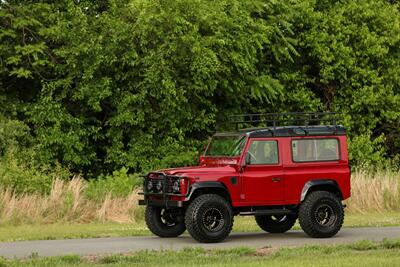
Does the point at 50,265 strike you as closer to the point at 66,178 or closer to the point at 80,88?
the point at 66,178

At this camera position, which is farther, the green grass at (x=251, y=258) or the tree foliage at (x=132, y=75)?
the tree foliage at (x=132, y=75)

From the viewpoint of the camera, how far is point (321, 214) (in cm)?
1786

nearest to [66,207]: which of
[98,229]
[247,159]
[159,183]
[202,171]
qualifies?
[98,229]

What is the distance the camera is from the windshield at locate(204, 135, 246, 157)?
57.9 feet

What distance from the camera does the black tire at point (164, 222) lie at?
18169 mm

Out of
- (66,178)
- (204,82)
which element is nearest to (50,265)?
(66,178)

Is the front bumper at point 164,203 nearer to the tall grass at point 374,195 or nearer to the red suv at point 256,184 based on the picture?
Answer: the red suv at point 256,184

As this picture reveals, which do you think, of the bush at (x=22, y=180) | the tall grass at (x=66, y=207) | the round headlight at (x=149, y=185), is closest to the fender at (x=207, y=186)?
the round headlight at (x=149, y=185)

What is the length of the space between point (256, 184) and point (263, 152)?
2.22 feet

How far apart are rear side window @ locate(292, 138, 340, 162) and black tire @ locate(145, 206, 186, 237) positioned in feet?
8.67

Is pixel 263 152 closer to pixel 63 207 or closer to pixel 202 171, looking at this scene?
pixel 202 171

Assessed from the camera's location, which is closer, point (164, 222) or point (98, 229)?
point (164, 222)

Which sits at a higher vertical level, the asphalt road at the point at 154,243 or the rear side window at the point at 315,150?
the rear side window at the point at 315,150

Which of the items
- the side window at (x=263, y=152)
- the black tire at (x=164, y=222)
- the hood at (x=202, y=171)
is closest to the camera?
the hood at (x=202, y=171)
